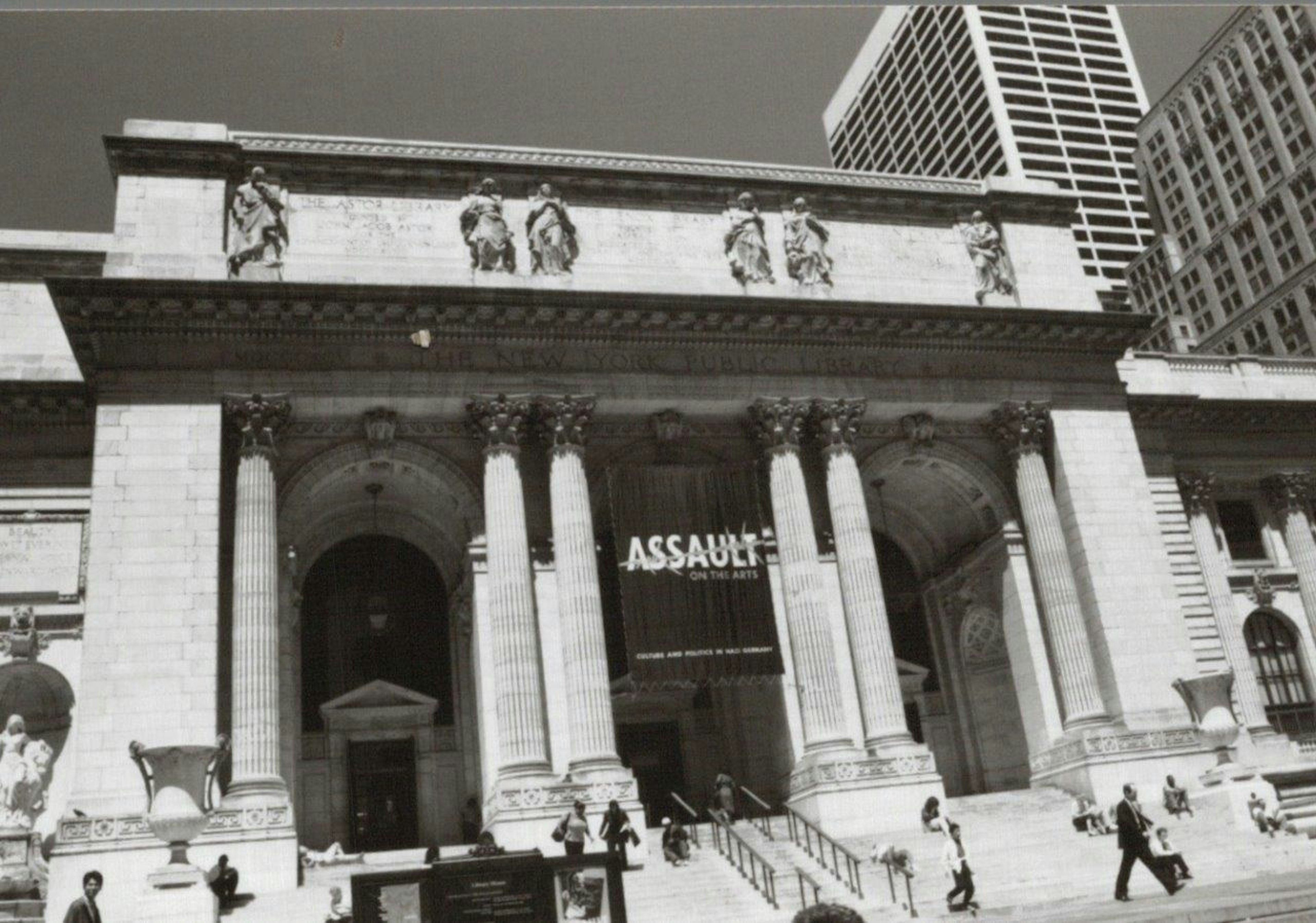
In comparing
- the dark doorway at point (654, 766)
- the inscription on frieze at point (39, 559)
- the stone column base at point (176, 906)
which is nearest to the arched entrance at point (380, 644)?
the dark doorway at point (654, 766)

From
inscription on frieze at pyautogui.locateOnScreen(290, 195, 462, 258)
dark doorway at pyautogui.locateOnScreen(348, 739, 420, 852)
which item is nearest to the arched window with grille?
dark doorway at pyautogui.locateOnScreen(348, 739, 420, 852)

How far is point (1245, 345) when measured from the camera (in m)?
80.2

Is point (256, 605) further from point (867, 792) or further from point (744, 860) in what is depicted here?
point (867, 792)

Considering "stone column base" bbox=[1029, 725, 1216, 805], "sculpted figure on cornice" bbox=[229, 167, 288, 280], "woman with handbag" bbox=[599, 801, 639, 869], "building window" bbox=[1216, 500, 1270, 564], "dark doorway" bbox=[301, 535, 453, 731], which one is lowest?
"woman with handbag" bbox=[599, 801, 639, 869]

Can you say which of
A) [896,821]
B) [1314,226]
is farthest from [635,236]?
[1314,226]

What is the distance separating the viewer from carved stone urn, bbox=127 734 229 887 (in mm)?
20094

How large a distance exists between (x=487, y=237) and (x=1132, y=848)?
19.8 meters

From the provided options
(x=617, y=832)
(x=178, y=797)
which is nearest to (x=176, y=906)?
(x=178, y=797)

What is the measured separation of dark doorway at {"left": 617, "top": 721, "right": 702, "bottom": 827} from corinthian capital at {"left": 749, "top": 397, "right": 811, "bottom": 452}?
27.0ft

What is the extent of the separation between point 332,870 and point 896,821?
11.9 m

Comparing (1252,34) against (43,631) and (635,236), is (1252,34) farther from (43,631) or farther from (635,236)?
(43,631)

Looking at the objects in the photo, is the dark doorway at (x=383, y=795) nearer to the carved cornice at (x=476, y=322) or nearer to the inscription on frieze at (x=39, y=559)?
the inscription on frieze at (x=39, y=559)

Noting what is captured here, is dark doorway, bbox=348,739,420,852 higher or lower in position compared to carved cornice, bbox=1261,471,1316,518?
lower

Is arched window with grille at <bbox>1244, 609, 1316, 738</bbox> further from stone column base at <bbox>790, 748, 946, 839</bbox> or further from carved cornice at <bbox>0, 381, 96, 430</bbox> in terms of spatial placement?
carved cornice at <bbox>0, 381, 96, 430</bbox>
